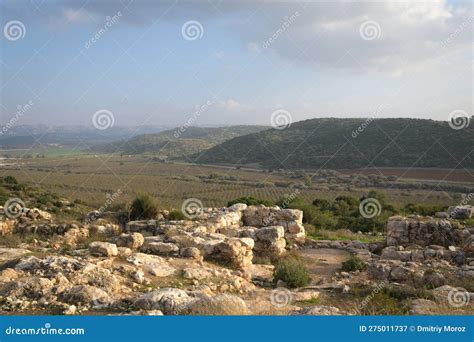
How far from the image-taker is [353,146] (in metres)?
56.5

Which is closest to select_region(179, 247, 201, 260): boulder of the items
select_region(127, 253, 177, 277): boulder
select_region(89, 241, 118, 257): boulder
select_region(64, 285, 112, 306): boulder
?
select_region(127, 253, 177, 277): boulder

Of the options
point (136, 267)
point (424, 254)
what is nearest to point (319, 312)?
point (136, 267)

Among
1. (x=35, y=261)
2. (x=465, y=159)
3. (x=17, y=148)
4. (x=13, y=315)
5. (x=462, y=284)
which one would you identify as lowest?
(x=462, y=284)

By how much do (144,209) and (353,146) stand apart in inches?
1787

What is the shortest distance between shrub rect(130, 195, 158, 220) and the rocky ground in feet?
5.62

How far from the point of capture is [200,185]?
160 ft

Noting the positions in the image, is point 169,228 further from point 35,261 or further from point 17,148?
point 17,148

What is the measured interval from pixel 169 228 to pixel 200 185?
36.7 metres

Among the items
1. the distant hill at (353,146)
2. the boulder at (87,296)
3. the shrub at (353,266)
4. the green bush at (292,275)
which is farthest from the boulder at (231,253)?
the distant hill at (353,146)

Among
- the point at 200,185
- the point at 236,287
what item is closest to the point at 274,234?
the point at 236,287

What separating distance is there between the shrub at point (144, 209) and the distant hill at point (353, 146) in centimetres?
3899

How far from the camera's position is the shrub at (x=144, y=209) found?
15750 millimetres

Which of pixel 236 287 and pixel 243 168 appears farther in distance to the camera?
pixel 243 168

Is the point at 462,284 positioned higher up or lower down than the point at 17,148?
lower down
